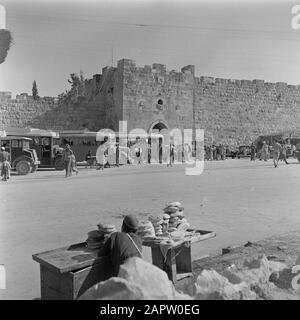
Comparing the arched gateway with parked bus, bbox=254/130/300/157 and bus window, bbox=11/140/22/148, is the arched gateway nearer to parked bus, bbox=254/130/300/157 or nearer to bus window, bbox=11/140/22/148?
parked bus, bbox=254/130/300/157

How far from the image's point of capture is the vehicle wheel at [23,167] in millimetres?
14652

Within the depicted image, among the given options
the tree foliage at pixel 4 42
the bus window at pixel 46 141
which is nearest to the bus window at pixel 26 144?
the bus window at pixel 46 141

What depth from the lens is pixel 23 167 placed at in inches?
580

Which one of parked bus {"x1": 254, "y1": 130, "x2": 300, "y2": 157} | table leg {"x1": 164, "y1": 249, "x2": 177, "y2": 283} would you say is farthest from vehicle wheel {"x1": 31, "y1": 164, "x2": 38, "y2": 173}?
parked bus {"x1": 254, "y1": 130, "x2": 300, "y2": 157}

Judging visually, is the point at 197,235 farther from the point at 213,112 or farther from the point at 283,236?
the point at 213,112

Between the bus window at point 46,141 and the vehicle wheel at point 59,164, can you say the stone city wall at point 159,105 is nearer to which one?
the bus window at point 46,141

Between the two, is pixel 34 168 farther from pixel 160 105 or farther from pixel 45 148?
pixel 160 105

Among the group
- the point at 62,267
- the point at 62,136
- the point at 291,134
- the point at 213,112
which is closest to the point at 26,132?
the point at 62,136

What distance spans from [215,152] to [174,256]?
68.4ft

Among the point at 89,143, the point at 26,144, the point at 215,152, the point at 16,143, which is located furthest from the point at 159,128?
the point at 16,143

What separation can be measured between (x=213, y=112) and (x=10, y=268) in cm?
2223

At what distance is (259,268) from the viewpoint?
141 inches

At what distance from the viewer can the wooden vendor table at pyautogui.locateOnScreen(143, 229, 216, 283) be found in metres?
3.67

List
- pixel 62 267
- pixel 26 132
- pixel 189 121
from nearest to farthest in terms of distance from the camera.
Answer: pixel 62 267 → pixel 26 132 → pixel 189 121
